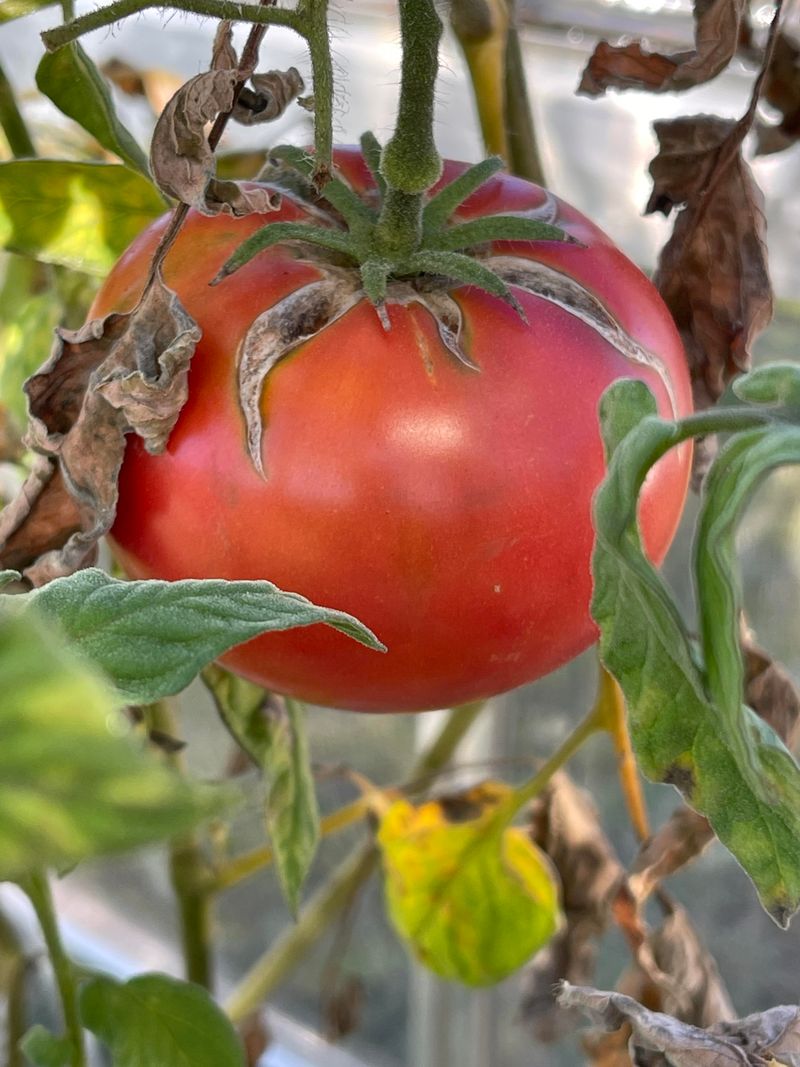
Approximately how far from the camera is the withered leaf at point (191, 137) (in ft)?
1.02

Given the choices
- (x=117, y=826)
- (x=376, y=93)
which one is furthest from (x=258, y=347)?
(x=376, y=93)

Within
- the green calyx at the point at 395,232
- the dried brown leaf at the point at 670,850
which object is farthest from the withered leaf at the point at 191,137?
the dried brown leaf at the point at 670,850

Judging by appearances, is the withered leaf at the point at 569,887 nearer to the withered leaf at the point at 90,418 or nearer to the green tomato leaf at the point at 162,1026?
the green tomato leaf at the point at 162,1026

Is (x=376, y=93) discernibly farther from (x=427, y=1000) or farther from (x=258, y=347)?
(x=427, y=1000)

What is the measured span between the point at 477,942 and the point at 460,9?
1.71ft

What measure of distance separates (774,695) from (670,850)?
0.08 metres

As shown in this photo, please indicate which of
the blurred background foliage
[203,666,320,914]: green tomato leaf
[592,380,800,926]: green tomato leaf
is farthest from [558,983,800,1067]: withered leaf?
the blurred background foliage

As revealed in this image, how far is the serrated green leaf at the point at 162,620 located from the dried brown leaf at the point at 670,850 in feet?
1.06

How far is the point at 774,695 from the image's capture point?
1.64ft

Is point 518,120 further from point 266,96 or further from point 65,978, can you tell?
point 65,978

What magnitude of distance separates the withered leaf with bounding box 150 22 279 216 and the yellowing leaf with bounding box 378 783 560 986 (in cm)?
45

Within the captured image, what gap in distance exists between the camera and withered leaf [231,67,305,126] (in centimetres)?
36

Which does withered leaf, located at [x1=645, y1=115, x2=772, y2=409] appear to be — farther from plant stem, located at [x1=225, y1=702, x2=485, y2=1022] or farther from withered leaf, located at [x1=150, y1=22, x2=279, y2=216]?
plant stem, located at [x1=225, y1=702, x2=485, y2=1022]

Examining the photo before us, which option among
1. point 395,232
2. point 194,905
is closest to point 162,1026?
point 194,905
